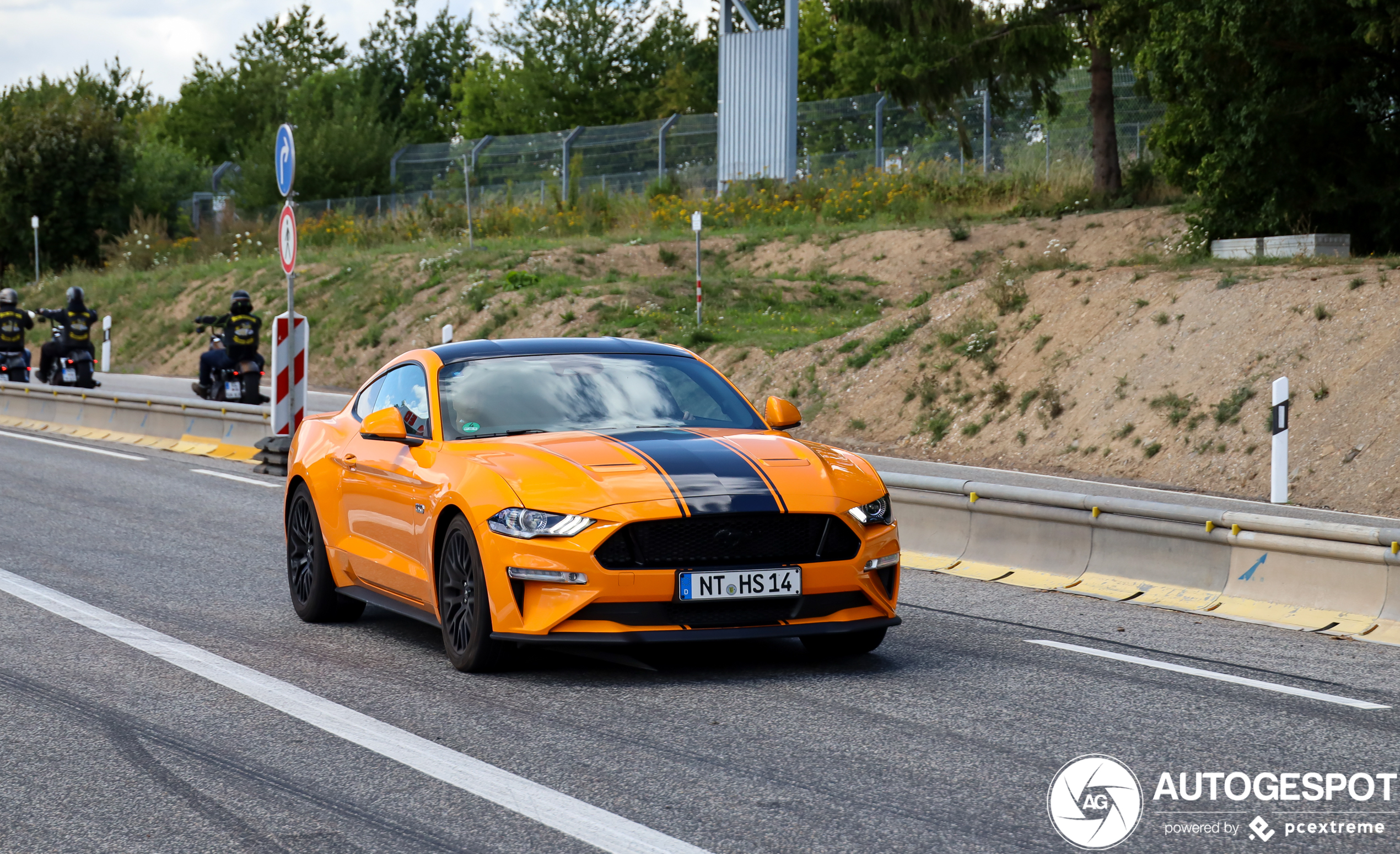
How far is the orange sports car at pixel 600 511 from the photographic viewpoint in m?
6.63

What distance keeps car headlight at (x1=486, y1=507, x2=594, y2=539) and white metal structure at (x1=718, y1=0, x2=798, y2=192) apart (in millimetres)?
35073

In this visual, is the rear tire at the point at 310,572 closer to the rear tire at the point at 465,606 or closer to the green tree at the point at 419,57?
the rear tire at the point at 465,606

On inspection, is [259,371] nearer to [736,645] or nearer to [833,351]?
[833,351]

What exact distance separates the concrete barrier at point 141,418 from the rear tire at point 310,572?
10.4 metres

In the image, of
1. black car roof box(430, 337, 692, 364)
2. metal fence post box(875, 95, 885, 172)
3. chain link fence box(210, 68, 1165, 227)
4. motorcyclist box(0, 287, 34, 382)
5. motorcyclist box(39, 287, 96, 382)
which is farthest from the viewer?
metal fence post box(875, 95, 885, 172)

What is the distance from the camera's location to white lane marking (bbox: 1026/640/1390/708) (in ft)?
21.3

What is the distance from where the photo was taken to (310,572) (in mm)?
8742

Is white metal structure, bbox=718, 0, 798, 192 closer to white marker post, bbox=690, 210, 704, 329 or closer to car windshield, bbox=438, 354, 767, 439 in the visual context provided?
white marker post, bbox=690, 210, 704, 329

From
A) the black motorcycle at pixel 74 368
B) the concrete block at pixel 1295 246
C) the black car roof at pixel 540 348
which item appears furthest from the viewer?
the black motorcycle at pixel 74 368

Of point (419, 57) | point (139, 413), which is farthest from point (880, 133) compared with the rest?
point (419, 57)

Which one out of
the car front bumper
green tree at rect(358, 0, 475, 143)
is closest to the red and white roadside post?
the car front bumper

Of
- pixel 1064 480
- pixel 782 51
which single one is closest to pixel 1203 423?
pixel 1064 480

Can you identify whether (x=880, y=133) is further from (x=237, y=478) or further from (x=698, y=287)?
(x=237, y=478)

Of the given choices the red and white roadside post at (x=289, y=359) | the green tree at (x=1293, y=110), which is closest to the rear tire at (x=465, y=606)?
the red and white roadside post at (x=289, y=359)
